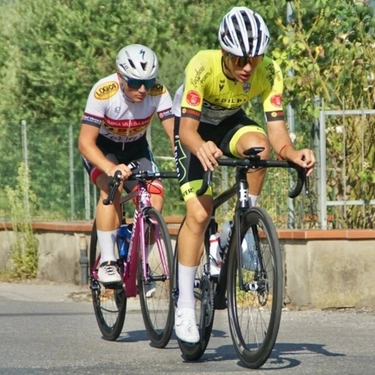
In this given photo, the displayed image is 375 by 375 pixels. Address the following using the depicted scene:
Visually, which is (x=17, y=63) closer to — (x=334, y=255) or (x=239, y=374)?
(x=334, y=255)

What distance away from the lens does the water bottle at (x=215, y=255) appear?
7891 mm

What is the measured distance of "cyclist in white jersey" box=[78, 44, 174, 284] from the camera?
348 inches

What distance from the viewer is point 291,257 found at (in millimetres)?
11133

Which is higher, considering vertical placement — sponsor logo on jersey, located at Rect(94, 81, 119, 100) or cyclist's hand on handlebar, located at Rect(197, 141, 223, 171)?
sponsor logo on jersey, located at Rect(94, 81, 119, 100)

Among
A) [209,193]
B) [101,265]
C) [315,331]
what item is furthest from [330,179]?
[209,193]

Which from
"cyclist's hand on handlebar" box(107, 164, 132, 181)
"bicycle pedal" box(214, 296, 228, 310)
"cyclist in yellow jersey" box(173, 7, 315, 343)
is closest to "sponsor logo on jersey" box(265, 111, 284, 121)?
"cyclist in yellow jersey" box(173, 7, 315, 343)

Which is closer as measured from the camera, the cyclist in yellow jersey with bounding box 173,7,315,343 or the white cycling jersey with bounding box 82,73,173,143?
the cyclist in yellow jersey with bounding box 173,7,315,343

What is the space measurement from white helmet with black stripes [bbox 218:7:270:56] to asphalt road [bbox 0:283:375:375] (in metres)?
1.74

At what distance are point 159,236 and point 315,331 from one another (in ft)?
5.29

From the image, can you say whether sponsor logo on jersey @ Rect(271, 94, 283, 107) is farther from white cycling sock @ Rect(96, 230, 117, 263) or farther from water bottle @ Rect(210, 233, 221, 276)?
white cycling sock @ Rect(96, 230, 117, 263)

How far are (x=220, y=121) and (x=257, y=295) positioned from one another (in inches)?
45.5

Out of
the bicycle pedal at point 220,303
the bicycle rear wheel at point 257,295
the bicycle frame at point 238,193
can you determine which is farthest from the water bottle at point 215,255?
the bicycle rear wheel at point 257,295

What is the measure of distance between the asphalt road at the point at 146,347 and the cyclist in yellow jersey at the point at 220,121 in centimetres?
42

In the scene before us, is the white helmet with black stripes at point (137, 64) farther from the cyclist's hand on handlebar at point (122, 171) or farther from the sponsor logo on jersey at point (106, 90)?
the cyclist's hand on handlebar at point (122, 171)
